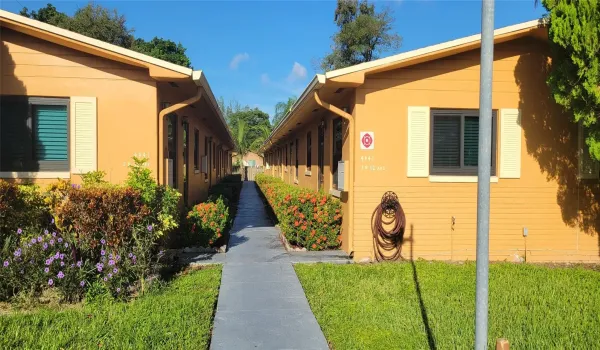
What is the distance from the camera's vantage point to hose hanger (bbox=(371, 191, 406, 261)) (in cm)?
727

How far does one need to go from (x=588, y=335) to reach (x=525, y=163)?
414cm

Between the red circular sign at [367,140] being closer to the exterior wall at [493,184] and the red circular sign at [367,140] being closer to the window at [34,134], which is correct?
the exterior wall at [493,184]

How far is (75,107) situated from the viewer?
6.88 meters

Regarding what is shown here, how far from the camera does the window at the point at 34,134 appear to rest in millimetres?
6805

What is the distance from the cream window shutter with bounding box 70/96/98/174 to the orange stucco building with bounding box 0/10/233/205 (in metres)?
0.01

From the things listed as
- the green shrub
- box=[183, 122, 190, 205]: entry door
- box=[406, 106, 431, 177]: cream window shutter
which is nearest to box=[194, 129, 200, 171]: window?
box=[183, 122, 190, 205]: entry door

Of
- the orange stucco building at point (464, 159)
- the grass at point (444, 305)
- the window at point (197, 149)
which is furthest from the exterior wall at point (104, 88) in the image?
the window at point (197, 149)

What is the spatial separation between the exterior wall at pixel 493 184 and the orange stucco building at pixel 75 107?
11.2ft

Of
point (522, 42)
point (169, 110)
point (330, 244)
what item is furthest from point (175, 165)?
point (522, 42)

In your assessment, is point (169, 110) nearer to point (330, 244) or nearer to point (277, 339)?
point (330, 244)

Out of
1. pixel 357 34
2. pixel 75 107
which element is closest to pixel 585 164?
pixel 75 107

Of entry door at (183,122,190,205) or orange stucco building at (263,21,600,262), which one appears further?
entry door at (183,122,190,205)

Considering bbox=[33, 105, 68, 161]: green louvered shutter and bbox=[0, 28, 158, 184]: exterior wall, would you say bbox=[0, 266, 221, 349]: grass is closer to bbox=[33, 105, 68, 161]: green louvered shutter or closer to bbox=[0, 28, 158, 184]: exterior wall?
bbox=[0, 28, 158, 184]: exterior wall

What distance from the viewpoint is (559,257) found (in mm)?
7797
